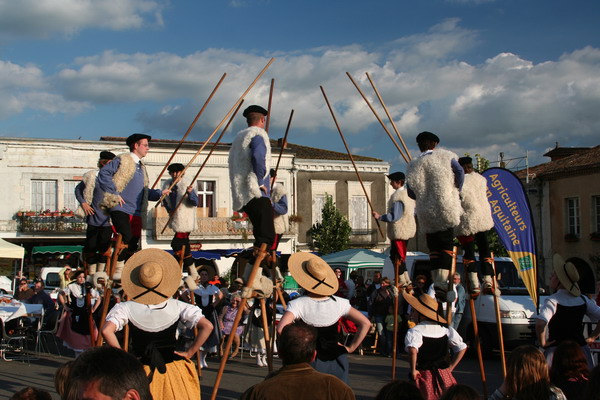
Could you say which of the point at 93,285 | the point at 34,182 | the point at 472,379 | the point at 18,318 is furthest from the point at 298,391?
the point at 34,182

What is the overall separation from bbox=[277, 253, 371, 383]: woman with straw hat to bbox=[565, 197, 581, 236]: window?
26085mm

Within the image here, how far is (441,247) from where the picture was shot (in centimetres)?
815

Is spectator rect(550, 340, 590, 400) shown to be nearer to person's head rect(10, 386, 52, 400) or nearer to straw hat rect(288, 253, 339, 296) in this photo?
straw hat rect(288, 253, 339, 296)

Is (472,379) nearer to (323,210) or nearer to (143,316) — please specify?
(143,316)

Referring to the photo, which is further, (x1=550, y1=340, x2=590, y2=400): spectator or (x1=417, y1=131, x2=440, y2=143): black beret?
(x1=417, y1=131, x2=440, y2=143): black beret

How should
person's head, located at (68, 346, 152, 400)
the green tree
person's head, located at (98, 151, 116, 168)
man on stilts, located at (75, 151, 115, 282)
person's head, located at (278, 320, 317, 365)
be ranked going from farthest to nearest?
the green tree → person's head, located at (98, 151, 116, 168) → man on stilts, located at (75, 151, 115, 282) → person's head, located at (278, 320, 317, 365) → person's head, located at (68, 346, 152, 400)

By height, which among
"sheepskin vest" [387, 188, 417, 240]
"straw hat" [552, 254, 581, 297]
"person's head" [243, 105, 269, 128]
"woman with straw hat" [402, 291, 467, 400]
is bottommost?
"woman with straw hat" [402, 291, 467, 400]

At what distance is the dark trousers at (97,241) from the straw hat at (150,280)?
3.01 m

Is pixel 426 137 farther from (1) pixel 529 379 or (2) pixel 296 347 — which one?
(2) pixel 296 347

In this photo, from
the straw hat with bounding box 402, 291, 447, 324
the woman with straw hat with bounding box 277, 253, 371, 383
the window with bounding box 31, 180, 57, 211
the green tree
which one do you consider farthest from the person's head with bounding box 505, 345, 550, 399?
the green tree

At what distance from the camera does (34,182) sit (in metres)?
34.2

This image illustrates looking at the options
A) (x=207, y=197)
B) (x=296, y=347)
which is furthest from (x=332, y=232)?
(x=296, y=347)

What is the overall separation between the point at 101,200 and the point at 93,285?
1.03 meters

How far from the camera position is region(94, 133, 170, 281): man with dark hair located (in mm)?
8734
